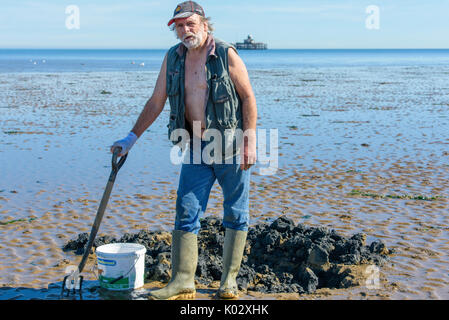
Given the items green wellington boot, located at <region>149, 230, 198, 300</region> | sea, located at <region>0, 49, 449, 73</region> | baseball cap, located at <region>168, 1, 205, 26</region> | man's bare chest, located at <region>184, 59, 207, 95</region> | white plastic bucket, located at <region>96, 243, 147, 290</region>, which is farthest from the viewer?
sea, located at <region>0, 49, 449, 73</region>

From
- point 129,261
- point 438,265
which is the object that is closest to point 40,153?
point 129,261

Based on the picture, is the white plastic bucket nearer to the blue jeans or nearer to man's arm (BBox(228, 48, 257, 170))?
the blue jeans

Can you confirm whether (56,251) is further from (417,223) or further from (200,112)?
(417,223)

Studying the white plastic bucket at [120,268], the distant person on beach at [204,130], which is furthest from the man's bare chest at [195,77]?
the white plastic bucket at [120,268]

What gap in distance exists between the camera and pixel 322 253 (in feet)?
16.9

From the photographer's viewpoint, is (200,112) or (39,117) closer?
(200,112)

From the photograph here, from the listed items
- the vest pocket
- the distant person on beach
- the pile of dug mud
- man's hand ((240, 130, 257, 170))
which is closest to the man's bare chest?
the distant person on beach

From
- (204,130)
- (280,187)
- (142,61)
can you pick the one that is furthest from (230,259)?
(142,61)

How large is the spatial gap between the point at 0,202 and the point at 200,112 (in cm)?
464

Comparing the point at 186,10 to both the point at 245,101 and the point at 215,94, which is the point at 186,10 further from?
the point at 245,101

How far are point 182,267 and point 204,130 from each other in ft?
3.42

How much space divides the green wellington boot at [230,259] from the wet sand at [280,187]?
24 cm

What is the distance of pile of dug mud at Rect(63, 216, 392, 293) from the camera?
15.7ft
